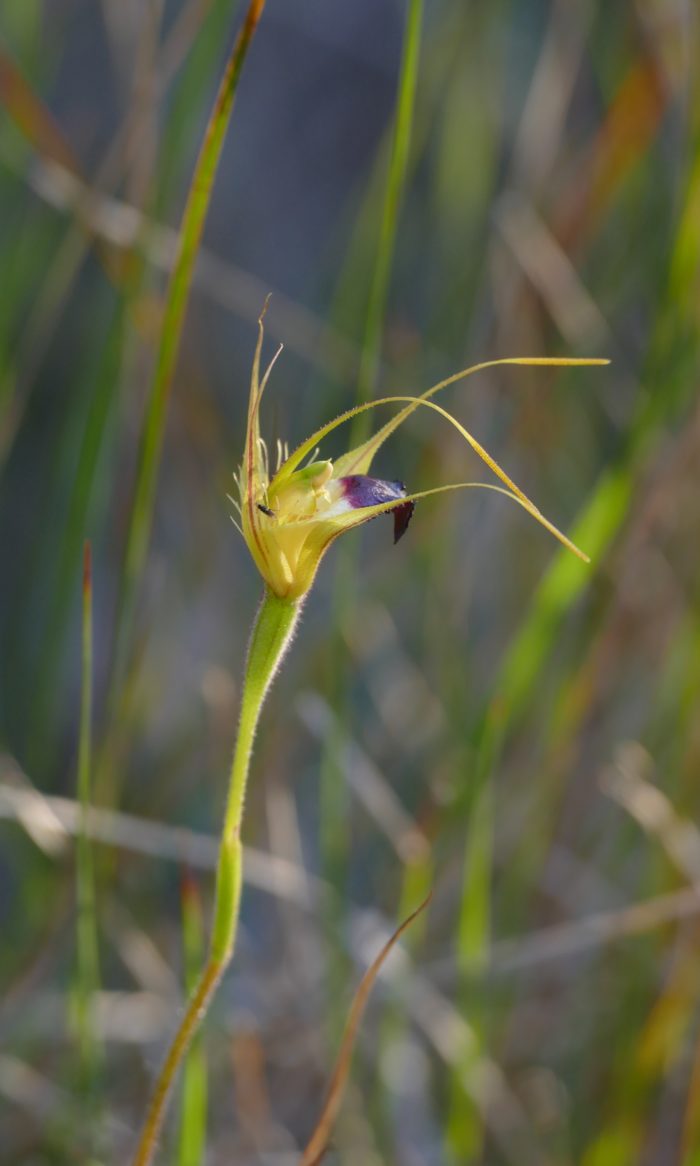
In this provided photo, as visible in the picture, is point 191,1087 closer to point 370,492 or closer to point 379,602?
point 370,492

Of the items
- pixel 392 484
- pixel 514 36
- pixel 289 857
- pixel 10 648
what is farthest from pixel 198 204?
pixel 514 36

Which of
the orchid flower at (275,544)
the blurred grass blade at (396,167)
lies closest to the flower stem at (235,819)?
the orchid flower at (275,544)

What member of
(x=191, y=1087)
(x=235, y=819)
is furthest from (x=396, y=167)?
(x=191, y=1087)

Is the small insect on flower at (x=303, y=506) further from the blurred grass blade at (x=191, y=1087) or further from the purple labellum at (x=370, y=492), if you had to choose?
the blurred grass blade at (x=191, y=1087)

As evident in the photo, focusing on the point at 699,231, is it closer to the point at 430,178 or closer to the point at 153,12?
the point at 153,12

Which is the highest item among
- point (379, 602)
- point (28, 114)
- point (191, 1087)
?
point (28, 114)

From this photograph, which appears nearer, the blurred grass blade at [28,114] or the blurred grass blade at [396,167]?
the blurred grass blade at [396,167]

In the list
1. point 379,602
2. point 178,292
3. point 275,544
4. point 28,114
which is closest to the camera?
point 275,544
